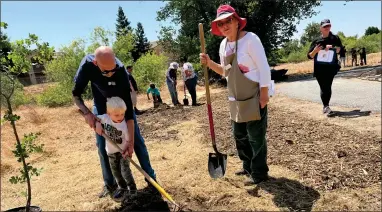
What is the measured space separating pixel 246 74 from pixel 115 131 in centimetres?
134

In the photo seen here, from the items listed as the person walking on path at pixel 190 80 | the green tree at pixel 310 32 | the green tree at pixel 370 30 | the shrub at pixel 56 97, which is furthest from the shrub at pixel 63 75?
the green tree at pixel 370 30

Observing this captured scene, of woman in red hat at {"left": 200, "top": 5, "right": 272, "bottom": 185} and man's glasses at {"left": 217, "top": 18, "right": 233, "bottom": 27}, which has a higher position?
man's glasses at {"left": 217, "top": 18, "right": 233, "bottom": 27}

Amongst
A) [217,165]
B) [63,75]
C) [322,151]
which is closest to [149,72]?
[63,75]

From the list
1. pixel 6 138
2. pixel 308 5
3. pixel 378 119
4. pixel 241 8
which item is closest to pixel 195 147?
pixel 378 119

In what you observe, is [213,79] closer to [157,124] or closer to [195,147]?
[157,124]

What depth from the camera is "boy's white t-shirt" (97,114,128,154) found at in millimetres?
3311

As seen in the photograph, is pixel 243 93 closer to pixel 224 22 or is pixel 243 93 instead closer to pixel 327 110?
pixel 224 22

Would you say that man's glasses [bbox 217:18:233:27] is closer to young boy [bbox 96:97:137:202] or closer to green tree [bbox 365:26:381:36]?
young boy [bbox 96:97:137:202]

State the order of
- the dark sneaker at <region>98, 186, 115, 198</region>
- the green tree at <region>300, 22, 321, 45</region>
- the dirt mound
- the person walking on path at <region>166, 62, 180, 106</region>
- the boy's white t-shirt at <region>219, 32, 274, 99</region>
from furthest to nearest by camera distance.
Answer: the green tree at <region>300, 22, 321, 45</region> → the person walking on path at <region>166, 62, 180, 106</region> → the dark sneaker at <region>98, 186, 115, 198</region> → the dirt mound → the boy's white t-shirt at <region>219, 32, 274, 99</region>

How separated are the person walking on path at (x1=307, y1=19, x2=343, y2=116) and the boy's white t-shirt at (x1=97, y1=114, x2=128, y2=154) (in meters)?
4.10

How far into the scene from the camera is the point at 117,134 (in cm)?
332

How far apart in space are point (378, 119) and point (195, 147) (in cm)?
295

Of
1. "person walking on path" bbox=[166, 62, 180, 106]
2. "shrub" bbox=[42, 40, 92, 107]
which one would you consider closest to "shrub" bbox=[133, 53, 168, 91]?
"shrub" bbox=[42, 40, 92, 107]

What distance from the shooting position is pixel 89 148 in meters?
6.83
